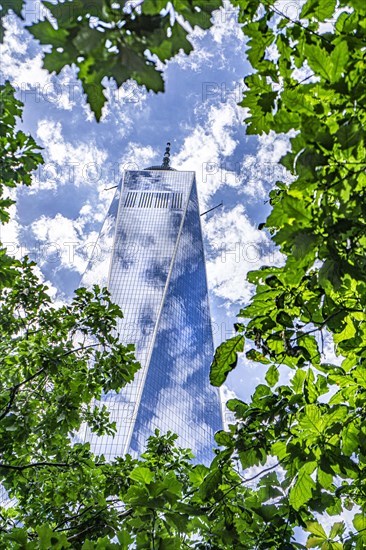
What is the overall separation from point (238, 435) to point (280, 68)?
6.73 feet

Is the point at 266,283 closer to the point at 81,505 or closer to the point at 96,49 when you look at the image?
the point at 96,49

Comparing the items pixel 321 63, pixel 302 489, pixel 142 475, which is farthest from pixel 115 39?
pixel 302 489

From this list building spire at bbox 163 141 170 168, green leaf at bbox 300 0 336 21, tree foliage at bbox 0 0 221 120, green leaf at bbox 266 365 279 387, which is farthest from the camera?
building spire at bbox 163 141 170 168

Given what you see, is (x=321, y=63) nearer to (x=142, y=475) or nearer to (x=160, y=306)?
(x=142, y=475)

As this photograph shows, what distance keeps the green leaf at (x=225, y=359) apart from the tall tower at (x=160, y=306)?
5995cm

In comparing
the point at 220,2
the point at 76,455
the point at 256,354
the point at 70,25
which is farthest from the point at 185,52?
the point at 76,455

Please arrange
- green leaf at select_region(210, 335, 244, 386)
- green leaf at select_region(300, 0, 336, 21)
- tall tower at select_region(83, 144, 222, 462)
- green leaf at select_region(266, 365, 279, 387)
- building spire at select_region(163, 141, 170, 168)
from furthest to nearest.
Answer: building spire at select_region(163, 141, 170, 168)
tall tower at select_region(83, 144, 222, 462)
green leaf at select_region(266, 365, 279, 387)
green leaf at select_region(210, 335, 244, 386)
green leaf at select_region(300, 0, 336, 21)

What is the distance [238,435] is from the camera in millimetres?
2344

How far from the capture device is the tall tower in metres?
63.3

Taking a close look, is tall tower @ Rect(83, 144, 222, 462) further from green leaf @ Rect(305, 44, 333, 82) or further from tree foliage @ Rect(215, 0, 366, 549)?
green leaf @ Rect(305, 44, 333, 82)

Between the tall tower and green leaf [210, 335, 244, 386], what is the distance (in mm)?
59954

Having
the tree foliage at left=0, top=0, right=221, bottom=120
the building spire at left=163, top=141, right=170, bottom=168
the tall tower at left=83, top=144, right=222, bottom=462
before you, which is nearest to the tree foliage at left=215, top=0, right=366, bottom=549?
the tree foliage at left=0, top=0, right=221, bottom=120

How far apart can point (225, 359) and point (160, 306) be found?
2660 inches

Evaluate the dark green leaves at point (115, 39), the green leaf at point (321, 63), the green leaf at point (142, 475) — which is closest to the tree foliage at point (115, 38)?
the dark green leaves at point (115, 39)
